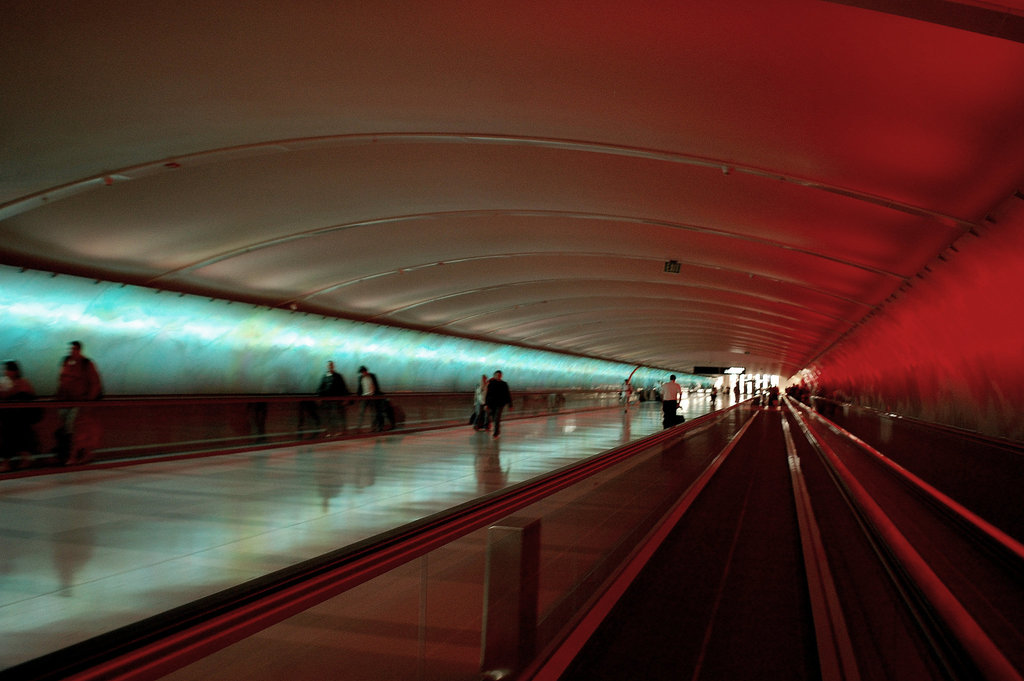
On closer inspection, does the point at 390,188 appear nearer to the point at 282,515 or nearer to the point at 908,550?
the point at 282,515

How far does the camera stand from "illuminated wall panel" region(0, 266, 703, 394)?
525 inches

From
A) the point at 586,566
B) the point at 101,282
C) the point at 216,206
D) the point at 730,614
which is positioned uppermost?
the point at 216,206

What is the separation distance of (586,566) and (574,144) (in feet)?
23.0

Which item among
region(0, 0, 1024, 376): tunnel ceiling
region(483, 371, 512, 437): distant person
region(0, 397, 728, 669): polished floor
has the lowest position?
region(0, 397, 728, 669): polished floor

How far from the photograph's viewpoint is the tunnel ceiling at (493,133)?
7066 millimetres

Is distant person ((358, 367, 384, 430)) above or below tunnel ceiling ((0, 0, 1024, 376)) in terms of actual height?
below

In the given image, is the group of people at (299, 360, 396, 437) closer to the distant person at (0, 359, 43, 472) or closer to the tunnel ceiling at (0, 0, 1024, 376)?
the tunnel ceiling at (0, 0, 1024, 376)

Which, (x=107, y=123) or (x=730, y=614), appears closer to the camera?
(x=730, y=614)

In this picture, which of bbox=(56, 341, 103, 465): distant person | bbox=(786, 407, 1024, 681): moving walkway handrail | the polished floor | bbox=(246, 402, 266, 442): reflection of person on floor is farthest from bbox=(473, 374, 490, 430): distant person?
bbox=(786, 407, 1024, 681): moving walkway handrail

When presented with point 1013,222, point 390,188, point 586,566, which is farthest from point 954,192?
point 390,188

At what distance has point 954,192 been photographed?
9750 mm

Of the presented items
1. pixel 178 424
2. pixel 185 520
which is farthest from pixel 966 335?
pixel 178 424

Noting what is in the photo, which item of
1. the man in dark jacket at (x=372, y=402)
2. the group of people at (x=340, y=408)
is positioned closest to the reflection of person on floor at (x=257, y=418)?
the group of people at (x=340, y=408)

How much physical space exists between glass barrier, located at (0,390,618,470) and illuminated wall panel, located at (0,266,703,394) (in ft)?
7.09
